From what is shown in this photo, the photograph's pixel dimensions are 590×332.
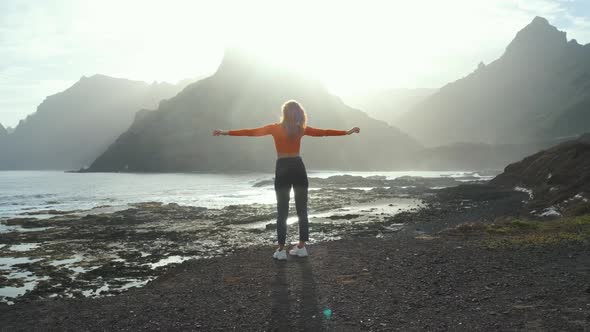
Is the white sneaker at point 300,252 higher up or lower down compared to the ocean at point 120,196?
higher up

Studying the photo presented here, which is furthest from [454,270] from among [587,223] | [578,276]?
[587,223]

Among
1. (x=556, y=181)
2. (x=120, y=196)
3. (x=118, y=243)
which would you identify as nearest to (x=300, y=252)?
(x=118, y=243)

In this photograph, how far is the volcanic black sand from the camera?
626 centimetres

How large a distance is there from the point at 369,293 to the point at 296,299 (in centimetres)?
130

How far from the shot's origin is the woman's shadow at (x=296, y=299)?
250 inches

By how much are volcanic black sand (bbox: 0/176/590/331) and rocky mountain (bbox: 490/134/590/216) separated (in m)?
10.4

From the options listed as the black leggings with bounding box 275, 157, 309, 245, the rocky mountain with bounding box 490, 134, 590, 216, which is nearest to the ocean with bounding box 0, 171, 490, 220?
the rocky mountain with bounding box 490, 134, 590, 216

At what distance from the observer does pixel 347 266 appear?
9.77 metres

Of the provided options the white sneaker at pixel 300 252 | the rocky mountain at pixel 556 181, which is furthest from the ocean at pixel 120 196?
the white sneaker at pixel 300 252

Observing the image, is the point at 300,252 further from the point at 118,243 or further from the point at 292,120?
the point at 118,243

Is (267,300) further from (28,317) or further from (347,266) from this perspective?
(28,317)

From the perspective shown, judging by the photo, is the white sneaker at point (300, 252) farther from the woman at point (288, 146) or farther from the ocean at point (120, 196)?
the ocean at point (120, 196)

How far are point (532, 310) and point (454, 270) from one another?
2634 millimetres

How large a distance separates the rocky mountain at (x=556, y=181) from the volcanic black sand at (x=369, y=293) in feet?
34.0
